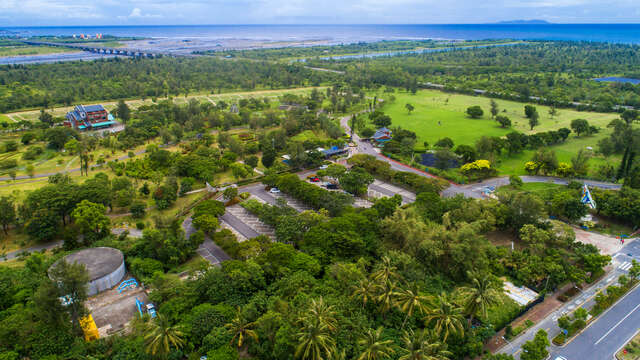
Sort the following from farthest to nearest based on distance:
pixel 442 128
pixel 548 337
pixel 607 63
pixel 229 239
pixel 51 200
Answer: pixel 607 63
pixel 442 128
pixel 51 200
pixel 229 239
pixel 548 337

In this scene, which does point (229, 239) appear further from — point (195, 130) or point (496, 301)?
point (195, 130)

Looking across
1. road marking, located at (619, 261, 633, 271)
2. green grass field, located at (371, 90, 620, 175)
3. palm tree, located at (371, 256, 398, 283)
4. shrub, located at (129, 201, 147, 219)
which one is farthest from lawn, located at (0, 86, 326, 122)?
road marking, located at (619, 261, 633, 271)

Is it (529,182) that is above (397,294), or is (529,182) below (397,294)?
below

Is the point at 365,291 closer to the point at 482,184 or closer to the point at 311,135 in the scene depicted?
the point at 482,184

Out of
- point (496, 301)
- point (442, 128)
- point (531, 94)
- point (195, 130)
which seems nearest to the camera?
point (496, 301)

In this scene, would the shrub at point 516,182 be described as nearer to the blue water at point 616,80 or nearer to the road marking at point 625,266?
Result: the road marking at point 625,266

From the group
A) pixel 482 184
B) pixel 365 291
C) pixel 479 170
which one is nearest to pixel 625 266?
pixel 482 184

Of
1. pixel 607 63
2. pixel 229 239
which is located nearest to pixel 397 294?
pixel 229 239
